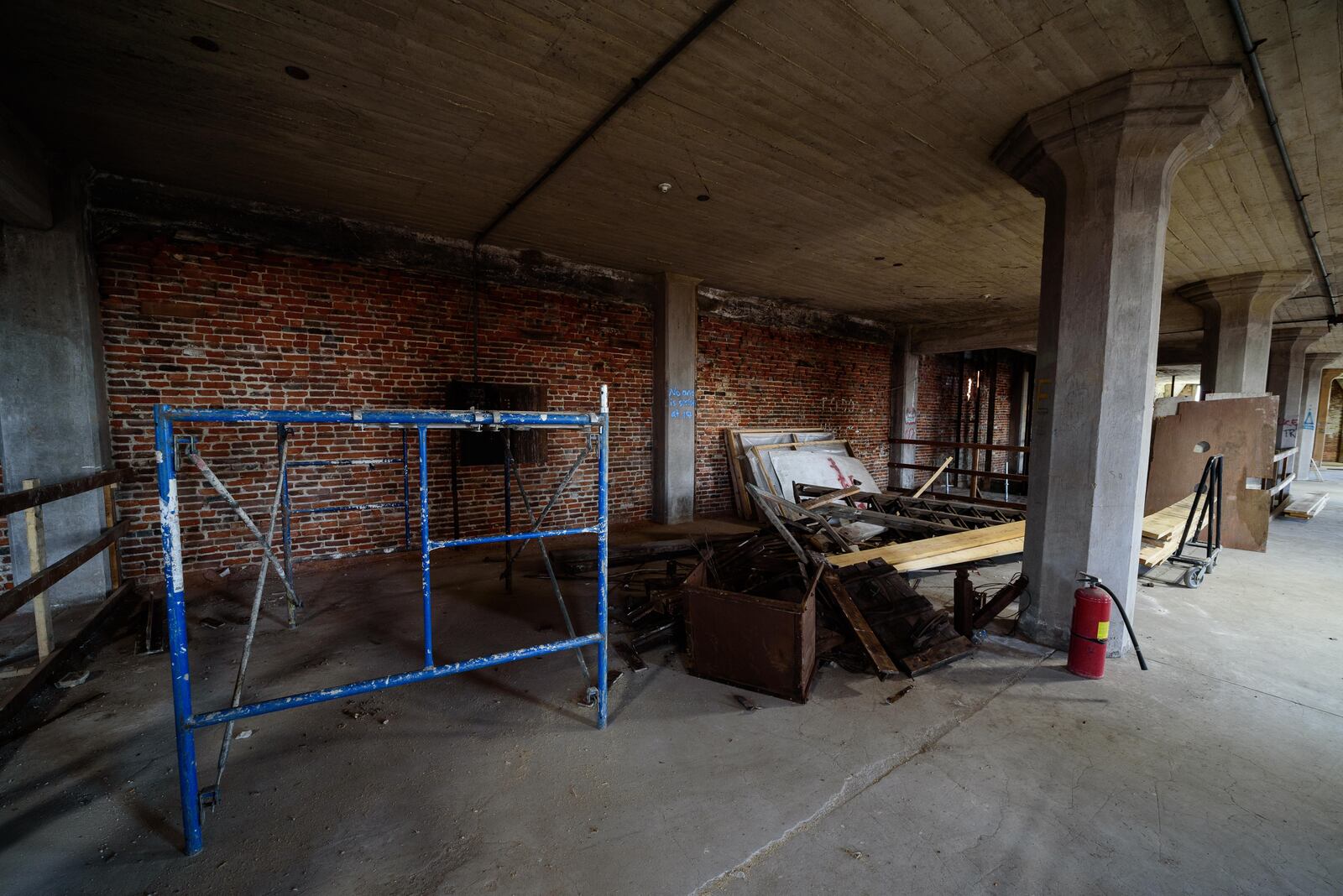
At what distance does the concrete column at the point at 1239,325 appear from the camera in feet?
20.7

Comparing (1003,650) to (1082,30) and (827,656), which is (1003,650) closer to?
(827,656)

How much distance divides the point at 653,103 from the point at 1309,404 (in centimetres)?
2088

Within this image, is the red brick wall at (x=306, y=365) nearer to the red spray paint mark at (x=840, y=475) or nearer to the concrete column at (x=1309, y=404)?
the red spray paint mark at (x=840, y=475)

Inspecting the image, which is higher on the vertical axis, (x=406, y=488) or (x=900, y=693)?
(x=406, y=488)

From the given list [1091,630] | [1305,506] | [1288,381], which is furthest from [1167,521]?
[1288,381]

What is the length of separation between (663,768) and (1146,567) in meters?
5.37

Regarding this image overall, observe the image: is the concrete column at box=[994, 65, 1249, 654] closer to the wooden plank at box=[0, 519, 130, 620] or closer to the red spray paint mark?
the red spray paint mark

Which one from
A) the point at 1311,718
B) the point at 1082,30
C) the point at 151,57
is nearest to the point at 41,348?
the point at 151,57

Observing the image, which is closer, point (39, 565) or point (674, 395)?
point (39, 565)

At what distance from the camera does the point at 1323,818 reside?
6.48 ft

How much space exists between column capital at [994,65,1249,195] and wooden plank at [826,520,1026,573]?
110 inches

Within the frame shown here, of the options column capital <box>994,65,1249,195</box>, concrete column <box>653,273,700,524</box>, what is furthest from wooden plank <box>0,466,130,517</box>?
column capital <box>994,65,1249,195</box>

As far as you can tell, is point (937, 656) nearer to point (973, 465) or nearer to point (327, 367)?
point (327, 367)

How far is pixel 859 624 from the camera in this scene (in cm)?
325
